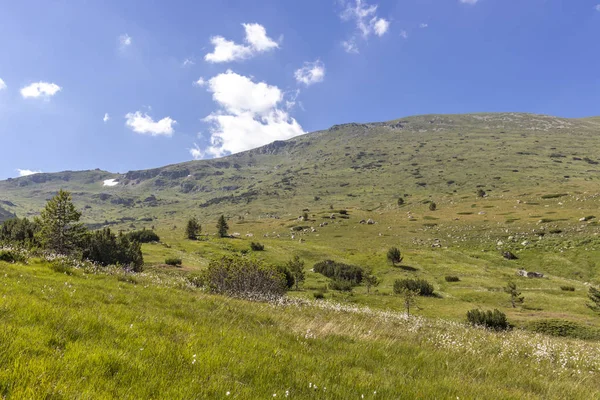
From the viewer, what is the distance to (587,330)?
1970 cm

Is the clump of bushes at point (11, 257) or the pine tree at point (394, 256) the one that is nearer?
the clump of bushes at point (11, 257)

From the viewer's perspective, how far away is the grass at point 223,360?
12.0ft

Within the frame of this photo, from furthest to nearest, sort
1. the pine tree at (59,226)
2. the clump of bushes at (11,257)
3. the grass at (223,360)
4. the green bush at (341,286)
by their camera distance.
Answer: the green bush at (341,286) → the pine tree at (59,226) → the clump of bushes at (11,257) → the grass at (223,360)

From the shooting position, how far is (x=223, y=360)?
4.90 meters

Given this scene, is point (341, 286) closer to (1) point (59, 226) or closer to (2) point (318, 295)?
(2) point (318, 295)

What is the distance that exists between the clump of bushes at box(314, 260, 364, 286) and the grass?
28.8 m

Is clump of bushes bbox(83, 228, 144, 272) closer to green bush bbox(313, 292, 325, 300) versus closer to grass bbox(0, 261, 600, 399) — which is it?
green bush bbox(313, 292, 325, 300)

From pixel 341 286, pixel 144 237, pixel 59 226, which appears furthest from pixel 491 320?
pixel 144 237

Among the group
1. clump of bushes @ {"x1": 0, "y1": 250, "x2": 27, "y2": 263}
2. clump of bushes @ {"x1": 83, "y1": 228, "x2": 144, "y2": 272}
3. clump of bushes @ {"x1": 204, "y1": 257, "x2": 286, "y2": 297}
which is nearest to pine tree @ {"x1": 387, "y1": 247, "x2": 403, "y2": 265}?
clump of bushes @ {"x1": 204, "y1": 257, "x2": 286, "y2": 297}

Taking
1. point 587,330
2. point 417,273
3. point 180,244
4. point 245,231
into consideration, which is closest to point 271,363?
point 587,330

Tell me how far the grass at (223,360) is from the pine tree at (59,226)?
2466cm

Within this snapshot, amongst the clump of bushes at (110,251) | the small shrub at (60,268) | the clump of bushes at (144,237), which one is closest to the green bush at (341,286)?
the clump of bushes at (110,251)

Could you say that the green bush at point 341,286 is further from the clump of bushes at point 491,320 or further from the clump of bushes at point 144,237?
the clump of bushes at point 144,237

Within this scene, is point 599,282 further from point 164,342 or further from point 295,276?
point 164,342
